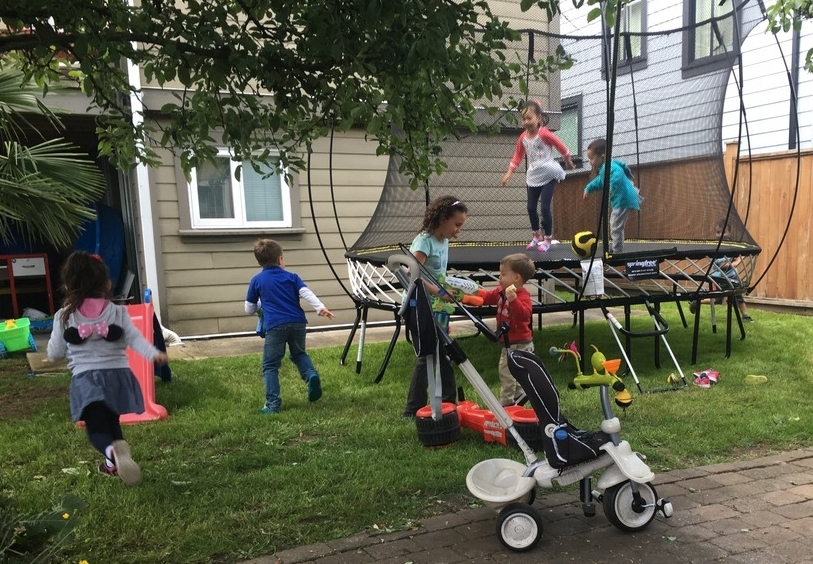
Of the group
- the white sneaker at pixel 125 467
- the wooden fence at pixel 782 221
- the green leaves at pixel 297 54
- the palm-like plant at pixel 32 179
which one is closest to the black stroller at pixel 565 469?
the green leaves at pixel 297 54

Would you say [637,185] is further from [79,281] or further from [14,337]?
[14,337]

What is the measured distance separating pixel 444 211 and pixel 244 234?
184 inches

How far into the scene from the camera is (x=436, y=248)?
421 cm

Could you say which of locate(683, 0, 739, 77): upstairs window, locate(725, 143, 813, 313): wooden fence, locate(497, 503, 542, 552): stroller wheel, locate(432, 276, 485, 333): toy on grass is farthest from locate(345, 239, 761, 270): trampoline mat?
locate(497, 503, 542, 552): stroller wheel

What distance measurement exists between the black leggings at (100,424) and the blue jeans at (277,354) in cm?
138

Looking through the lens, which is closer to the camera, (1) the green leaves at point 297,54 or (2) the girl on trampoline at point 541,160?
(1) the green leaves at point 297,54

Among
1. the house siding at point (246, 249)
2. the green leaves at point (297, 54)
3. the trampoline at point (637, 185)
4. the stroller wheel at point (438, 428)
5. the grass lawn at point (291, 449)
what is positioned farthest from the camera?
the house siding at point (246, 249)

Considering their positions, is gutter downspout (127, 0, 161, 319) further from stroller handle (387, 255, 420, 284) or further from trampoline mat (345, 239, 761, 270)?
stroller handle (387, 255, 420, 284)

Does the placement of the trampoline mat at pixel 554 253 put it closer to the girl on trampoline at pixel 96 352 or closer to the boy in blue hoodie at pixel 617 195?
the boy in blue hoodie at pixel 617 195

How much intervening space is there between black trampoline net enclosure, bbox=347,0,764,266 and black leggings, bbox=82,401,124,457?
10.00 feet

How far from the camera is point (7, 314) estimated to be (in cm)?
930

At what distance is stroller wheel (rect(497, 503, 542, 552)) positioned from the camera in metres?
2.64

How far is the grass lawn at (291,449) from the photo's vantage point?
2.83 metres

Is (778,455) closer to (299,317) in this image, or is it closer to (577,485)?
(577,485)
